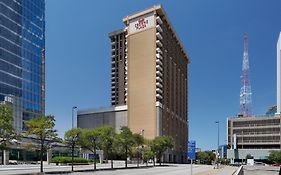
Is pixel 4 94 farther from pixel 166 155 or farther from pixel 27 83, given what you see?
pixel 166 155

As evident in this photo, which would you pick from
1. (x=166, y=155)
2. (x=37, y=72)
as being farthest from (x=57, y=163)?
(x=166, y=155)

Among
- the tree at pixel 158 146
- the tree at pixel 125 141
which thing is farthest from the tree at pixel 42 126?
the tree at pixel 158 146

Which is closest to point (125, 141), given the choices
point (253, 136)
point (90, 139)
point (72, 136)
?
point (90, 139)

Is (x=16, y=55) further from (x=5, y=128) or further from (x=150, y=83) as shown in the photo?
(x=5, y=128)

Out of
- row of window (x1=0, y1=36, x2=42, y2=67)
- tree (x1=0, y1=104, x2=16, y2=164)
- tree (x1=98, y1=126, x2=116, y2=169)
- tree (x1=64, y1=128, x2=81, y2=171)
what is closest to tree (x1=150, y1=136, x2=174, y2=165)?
tree (x1=98, y1=126, x2=116, y2=169)

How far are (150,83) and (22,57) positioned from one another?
4882 cm

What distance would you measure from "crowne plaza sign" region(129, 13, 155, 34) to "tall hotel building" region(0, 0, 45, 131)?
35.5 metres

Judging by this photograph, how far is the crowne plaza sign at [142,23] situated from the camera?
152250 mm

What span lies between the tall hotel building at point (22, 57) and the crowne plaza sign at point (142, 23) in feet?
116

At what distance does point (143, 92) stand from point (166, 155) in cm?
2561

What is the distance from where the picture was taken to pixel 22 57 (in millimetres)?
127688

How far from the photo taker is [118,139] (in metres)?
70.9

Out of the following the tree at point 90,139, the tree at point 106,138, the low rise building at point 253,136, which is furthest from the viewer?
the low rise building at point 253,136

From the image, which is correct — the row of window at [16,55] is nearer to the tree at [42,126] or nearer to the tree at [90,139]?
the tree at [90,139]
